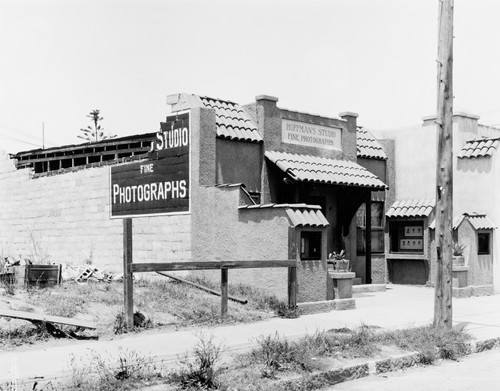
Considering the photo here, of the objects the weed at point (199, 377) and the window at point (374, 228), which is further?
the window at point (374, 228)

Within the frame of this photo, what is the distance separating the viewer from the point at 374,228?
21703mm

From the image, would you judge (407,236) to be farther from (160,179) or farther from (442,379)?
(442,379)

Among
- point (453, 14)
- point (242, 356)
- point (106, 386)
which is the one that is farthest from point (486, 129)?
point (106, 386)

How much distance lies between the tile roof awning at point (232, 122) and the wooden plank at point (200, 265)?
4.56m

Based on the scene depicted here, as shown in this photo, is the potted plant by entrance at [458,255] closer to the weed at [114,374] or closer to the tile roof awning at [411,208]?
the tile roof awning at [411,208]

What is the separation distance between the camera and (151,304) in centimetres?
1286

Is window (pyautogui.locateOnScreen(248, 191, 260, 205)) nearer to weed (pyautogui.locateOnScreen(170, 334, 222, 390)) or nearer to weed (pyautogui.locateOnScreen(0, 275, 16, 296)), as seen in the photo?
weed (pyautogui.locateOnScreen(0, 275, 16, 296))

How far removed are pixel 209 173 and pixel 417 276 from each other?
887 centimetres

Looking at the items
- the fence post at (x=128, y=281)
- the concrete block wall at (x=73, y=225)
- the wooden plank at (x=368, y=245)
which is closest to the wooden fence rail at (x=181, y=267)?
the fence post at (x=128, y=281)

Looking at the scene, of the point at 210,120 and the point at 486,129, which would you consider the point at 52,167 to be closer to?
the point at 210,120

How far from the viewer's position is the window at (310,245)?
14.5 m

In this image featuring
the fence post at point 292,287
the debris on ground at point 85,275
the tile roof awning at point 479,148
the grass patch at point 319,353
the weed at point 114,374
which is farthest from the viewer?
the tile roof awning at point 479,148

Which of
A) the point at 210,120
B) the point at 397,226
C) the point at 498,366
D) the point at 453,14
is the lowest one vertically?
the point at 498,366

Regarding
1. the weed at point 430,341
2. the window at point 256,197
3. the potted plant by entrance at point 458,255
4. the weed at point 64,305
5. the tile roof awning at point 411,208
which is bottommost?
the weed at point 430,341
